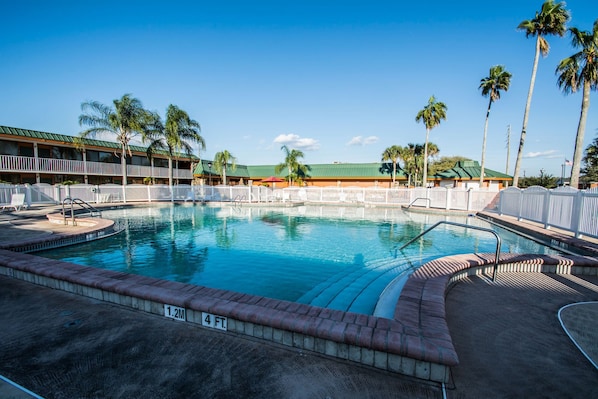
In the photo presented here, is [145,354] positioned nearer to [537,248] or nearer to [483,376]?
[483,376]

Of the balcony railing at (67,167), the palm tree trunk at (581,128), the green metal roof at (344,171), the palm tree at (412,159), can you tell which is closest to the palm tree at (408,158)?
the palm tree at (412,159)

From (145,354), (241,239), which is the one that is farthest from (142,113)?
(145,354)

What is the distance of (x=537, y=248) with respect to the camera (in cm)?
754

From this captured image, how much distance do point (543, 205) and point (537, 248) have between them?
2.84 meters

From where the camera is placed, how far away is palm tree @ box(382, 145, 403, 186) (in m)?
32.8

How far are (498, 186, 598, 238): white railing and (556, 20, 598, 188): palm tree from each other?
6.32m

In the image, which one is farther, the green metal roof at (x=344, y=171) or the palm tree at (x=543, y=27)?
the green metal roof at (x=344, y=171)

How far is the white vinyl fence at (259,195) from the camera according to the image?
1569 centimetres

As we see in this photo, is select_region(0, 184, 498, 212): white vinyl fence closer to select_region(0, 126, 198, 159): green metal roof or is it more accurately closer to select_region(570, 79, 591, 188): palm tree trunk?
select_region(570, 79, 591, 188): palm tree trunk

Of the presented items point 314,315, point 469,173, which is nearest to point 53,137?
point 314,315

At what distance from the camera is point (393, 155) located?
32.9 m

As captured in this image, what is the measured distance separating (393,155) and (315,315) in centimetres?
3283

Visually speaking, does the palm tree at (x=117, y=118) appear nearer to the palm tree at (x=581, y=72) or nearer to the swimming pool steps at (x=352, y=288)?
the swimming pool steps at (x=352, y=288)

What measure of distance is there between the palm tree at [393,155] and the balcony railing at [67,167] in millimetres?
25751
